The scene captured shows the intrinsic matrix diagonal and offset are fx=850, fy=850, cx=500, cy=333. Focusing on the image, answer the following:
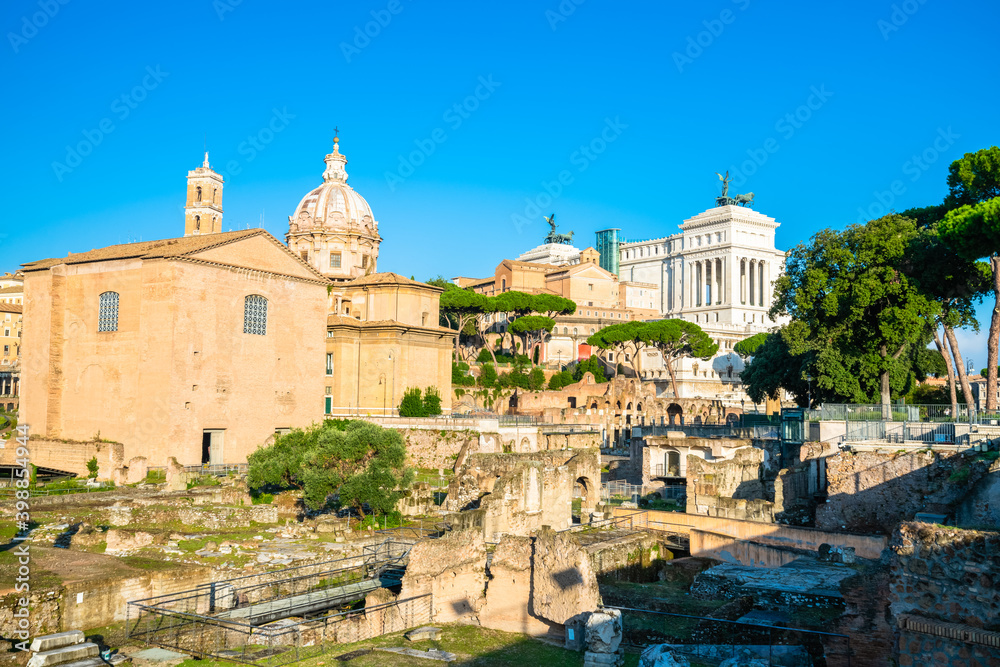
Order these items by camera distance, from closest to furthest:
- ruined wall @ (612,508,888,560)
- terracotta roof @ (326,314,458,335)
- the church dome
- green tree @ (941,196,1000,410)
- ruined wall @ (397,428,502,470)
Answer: ruined wall @ (612,508,888,560)
green tree @ (941,196,1000,410)
ruined wall @ (397,428,502,470)
terracotta roof @ (326,314,458,335)
the church dome

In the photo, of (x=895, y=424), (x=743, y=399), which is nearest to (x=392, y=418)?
(x=895, y=424)

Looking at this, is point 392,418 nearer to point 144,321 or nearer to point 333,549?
point 144,321

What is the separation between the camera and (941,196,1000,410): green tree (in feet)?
71.5

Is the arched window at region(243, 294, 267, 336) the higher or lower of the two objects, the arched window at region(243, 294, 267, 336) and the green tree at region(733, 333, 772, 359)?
the lower

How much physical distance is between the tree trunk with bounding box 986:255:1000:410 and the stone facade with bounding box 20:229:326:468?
86.6ft

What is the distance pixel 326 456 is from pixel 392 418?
1512 cm

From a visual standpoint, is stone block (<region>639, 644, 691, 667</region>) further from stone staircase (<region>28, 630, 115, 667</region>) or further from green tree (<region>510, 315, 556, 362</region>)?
green tree (<region>510, 315, 556, 362</region>)

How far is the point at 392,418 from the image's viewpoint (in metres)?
38.8

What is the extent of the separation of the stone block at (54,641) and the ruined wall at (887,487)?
49.5ft

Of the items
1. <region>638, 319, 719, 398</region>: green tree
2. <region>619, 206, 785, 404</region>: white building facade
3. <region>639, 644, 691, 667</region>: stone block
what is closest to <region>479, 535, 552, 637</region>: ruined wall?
<region>639, 644, 691, 667</region>: stone block

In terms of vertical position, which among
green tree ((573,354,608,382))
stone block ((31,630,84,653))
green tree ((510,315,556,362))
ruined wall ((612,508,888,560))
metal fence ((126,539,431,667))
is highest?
green tree ((510,315,556,362))

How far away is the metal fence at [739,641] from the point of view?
10461mm

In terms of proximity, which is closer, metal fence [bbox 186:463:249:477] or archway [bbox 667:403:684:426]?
metal fence [bbox 186:463:249:477]

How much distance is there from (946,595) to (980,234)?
1598cm
